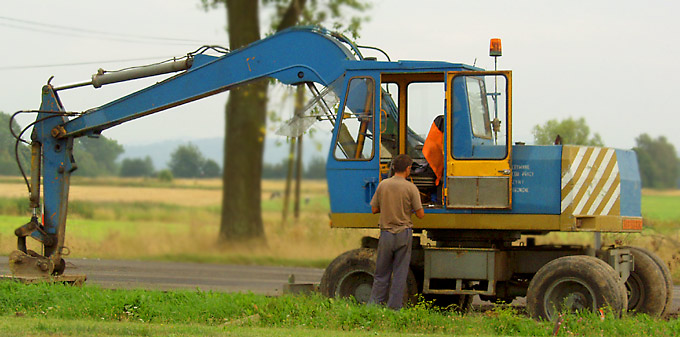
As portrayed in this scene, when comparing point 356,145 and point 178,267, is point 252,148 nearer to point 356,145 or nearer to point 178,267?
point 178,267

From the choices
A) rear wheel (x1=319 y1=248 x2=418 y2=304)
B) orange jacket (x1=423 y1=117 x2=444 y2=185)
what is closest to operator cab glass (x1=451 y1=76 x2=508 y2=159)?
orange jacket (x1=423 y1=117 x2=444 y2=185)

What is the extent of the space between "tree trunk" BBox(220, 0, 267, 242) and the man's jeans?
1647 centimetres

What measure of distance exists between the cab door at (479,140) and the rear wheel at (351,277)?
4.61 ft

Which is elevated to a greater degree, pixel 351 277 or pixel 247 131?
pixel 247 131

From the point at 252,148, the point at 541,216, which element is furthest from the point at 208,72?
the point at 252,148

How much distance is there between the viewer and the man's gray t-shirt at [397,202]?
472 inches

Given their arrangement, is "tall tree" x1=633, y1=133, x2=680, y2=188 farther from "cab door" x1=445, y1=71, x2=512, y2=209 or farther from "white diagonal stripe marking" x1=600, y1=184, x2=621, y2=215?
"cab door" x1=445, y1=71, x2=512, y2=209

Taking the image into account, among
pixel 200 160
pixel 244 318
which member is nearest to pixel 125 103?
pixel 244 318

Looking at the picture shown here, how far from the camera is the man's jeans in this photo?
12.1m

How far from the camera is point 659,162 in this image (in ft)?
104

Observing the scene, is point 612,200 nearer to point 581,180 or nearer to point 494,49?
point 581,180

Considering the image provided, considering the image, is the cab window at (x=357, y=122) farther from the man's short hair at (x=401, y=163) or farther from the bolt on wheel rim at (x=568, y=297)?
the bolt on wheel rim at (x=568, y=297)

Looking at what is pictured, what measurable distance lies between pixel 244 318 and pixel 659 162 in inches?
900

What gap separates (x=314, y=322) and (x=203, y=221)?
19.1 m
